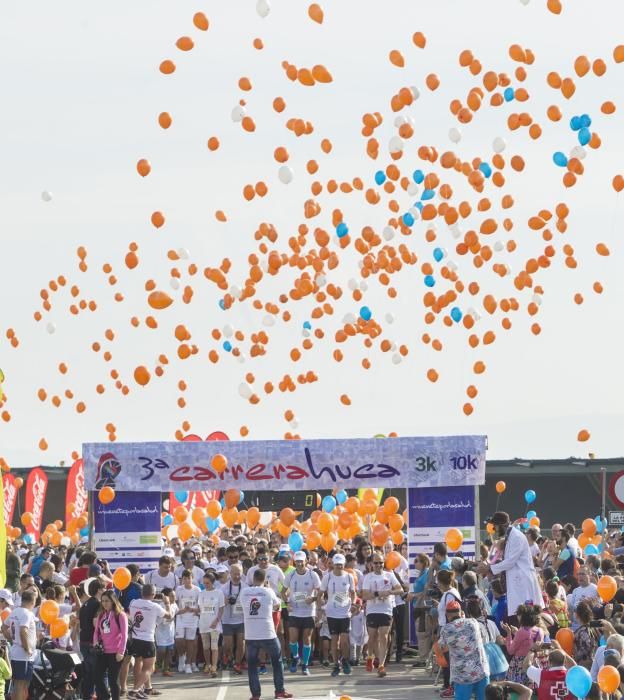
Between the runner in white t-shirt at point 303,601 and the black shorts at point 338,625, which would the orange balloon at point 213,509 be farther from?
the black shorts at point 338,625

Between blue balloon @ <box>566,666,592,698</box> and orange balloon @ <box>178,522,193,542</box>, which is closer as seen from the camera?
blue balloon @ <box>566,666,592,698</box>

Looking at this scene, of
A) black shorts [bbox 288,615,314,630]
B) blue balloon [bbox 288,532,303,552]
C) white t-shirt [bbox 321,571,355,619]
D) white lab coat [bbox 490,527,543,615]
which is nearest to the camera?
white lab coat [bbox 490,527,543,615]

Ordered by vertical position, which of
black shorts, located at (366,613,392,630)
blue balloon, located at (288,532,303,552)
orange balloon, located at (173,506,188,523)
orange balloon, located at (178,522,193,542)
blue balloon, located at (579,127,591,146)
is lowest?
black shorts, located at (366,613,392,630)

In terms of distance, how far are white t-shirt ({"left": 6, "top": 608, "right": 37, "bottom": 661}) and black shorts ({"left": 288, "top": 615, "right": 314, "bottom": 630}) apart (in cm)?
575

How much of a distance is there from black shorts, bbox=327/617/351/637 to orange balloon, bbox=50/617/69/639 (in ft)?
16.7

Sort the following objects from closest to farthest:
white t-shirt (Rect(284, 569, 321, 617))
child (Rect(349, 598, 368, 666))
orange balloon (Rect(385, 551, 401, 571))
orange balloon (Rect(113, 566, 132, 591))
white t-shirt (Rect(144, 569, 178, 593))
→ orange balloon (Rect(113, 566, 132, 591)) → white t-shirt (Rect(284, 569, 321, 617)) → white t-shirt (Rect(144, 569, 178, 593)) → child (Rect(349, 598, 368, 666)) → orange balloon (Rect(385, 551, 401, 571))

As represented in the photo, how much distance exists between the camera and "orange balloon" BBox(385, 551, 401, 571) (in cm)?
2308

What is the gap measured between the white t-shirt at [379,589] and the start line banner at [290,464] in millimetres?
2401

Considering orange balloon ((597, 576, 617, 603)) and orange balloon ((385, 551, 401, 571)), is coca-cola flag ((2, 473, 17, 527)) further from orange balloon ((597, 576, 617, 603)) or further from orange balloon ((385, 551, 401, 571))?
orange balloon ((597, 576, 617, 603))

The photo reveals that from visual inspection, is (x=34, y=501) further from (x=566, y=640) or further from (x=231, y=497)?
A: (x=566, y=640)

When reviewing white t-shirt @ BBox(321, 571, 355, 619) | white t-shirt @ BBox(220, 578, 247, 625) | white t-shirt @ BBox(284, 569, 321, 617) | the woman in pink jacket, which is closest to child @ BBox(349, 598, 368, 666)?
white t-shirt @ BBox(321, 571, 355, 619)

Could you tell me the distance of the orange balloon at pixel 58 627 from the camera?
59.3ft

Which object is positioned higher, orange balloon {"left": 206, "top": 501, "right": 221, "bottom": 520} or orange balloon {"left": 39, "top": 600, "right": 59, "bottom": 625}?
orange balloon {"left": 206, "top": 501, "right": 221, "bottom": 520}

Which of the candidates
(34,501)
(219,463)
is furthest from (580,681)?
(34,501)
